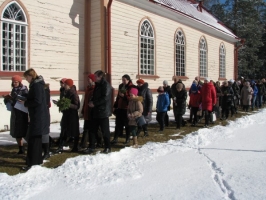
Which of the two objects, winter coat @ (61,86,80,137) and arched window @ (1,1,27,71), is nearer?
winter coat @ (61,86,80,137)

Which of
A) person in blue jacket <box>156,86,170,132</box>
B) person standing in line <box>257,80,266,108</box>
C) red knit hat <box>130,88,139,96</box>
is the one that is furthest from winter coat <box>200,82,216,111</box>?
person standing in line <box>257,80,266,108</box>

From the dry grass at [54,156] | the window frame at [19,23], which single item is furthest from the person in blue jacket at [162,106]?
the window frame at [19,23]

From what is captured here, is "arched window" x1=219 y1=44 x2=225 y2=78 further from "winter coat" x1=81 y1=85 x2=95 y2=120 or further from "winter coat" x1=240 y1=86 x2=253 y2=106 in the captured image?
"winter coat" x1=81 y1=85 x2=95 y2=120

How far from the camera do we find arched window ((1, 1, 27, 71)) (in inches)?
377

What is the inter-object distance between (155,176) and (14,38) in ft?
24.4

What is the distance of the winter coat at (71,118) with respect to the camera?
648 cm

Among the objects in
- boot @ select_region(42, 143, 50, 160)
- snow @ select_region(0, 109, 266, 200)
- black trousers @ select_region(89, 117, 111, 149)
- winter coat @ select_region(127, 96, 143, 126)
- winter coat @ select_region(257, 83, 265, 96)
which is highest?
winter coat @ select_region(257, 83, 265, 96)

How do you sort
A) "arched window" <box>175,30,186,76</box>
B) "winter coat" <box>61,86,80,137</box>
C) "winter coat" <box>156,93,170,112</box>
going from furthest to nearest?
"arched window" <box>175,30,186,76</box> < "winter coat" <box>156,93,170,112</box> < "winter coat" <box>61,86,80,137</box>

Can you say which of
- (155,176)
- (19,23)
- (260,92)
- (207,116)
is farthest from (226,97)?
(19,23)

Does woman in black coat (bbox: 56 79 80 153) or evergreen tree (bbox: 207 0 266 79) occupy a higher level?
evergreen tree (bbox: 207 0 266 79)

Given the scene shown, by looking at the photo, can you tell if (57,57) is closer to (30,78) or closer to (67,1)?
(67,1)

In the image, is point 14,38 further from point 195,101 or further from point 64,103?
point 195,101

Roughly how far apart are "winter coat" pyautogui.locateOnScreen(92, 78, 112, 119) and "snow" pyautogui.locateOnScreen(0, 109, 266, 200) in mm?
915

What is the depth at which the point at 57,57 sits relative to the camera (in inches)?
434
